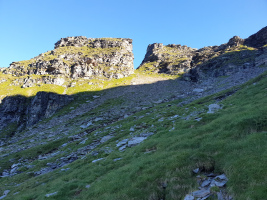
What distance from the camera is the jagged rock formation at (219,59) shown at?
328ft

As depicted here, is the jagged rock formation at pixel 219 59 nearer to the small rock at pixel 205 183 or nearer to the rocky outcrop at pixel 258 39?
the rocky outcrop at pixel 258 39

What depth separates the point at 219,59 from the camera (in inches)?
4633

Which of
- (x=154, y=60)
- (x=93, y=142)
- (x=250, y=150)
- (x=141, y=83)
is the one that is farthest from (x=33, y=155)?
(x=154, y=60)

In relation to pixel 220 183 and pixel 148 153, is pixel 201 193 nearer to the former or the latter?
pixel 220 183

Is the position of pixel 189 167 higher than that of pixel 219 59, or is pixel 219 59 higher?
pixel 219 59

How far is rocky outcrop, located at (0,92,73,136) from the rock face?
2739 centimetres

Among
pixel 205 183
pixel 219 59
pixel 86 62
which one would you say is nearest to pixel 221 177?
pixel 205 183

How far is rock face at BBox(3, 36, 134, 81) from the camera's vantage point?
112438 millimetres

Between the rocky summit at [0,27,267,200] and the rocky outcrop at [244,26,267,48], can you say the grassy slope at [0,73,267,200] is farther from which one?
the rocky outcrop at [244,26,267,48]

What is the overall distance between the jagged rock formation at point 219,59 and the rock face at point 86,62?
2943 centimetres

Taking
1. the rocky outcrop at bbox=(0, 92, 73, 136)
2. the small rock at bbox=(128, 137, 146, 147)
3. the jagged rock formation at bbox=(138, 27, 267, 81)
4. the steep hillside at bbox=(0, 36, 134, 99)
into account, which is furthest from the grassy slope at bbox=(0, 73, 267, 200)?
the jagged rock formation at bbox=(138, 27, 267, 81)

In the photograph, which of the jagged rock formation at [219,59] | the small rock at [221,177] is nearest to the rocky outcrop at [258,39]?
the jagged rock formation at [219,59]

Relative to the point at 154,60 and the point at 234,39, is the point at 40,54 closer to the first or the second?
the point at 154,60

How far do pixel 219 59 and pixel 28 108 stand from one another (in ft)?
393
